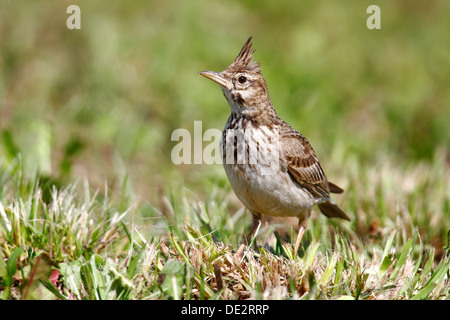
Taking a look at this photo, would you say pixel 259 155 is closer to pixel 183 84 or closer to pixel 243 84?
pixel 243 84

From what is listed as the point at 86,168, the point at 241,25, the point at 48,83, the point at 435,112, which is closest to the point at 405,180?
the point at 435,112

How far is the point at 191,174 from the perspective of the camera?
6.72m

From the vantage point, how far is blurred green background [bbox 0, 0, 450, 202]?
258 inches

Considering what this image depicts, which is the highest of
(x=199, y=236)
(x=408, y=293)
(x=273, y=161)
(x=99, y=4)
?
(x=99, y=4)

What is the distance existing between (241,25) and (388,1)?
3.81m

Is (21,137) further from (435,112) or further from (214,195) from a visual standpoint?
(435,112)

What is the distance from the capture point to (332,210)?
4.85m

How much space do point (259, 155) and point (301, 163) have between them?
472mm

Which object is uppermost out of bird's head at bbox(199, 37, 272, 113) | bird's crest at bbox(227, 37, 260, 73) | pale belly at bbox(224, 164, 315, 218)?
bird's crest at bbox(227, 37, 260, 73)

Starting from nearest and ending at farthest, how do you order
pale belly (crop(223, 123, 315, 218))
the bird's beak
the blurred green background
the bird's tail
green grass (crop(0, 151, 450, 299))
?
1. green grass (crop(0, 151, 450, 299))
2. pale belly (crop(223, 123, 315, 218))
3. the bird's beak
4. the bird's tail
5. the blurred green background

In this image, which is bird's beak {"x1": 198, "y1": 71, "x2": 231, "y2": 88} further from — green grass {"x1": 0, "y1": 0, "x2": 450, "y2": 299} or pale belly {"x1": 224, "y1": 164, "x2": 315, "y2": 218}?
green grass {"x1": 0, "y1": 0, "x2": 450, "y2": 299}

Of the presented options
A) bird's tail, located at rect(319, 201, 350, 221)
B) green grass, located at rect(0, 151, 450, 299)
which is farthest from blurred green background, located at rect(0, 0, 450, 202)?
bird's tail, located at rect(319, 201, 350, 221)

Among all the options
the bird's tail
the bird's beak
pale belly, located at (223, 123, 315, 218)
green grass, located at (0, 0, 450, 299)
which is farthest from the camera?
the bird's tail

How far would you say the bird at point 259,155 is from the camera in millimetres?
4078
